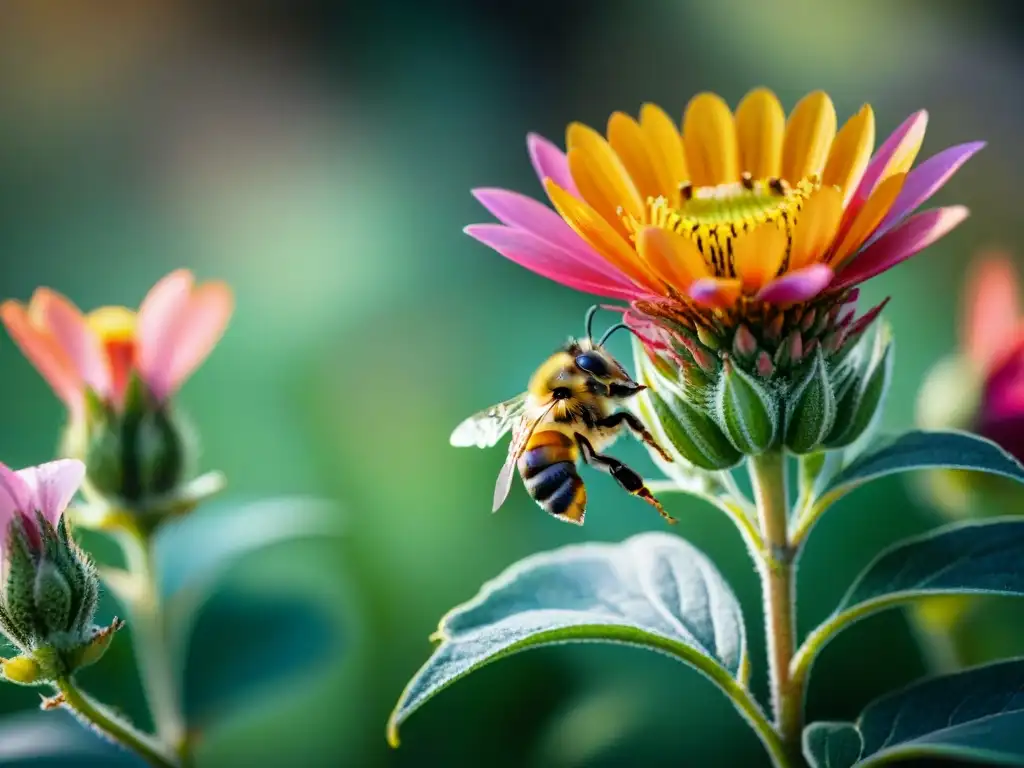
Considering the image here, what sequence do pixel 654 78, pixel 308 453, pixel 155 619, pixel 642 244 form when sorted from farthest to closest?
1. pixel 654 78
2. pixel 308 453
3. pixel 155 619
4. pixel 642 244

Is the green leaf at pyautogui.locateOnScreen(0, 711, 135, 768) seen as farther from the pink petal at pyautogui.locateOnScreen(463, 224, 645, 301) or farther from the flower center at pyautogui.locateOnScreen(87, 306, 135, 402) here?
the pink petal at pyautogui.locateOnScreen(463, 224, 645, 301)

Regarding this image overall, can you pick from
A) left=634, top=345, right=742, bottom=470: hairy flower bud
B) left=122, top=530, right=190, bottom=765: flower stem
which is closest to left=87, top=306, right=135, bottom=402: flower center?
left=122, top=530, right=190, bottom=765: flower stem

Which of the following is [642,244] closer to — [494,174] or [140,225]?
[494,174]

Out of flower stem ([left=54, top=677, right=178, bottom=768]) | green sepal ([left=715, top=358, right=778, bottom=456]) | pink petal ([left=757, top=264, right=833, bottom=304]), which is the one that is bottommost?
flower stem ([left=54, top=677, right=178, bottom=768])

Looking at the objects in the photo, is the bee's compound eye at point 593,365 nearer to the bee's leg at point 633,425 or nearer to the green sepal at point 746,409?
the bee's leg at point 633,425

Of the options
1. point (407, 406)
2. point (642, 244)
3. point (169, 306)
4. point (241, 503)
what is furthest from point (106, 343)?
point (407, 406)

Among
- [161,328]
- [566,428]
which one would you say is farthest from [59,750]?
[566,428]

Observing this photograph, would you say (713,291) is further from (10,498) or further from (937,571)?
(10,498)
